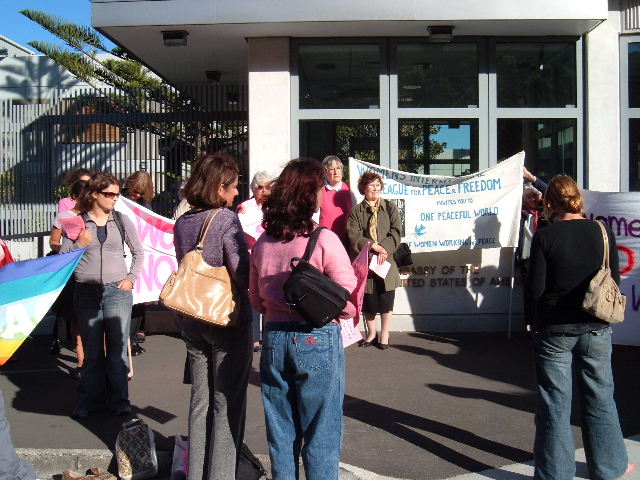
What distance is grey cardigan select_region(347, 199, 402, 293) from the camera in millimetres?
8445

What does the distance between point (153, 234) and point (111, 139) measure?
3.25 m

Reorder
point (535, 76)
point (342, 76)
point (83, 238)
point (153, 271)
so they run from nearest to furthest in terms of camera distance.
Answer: point (83, 238)
point (153, 271)
point (342, 76)
point (535, 76)

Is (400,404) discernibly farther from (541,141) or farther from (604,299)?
(541,141)

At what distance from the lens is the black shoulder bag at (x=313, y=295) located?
151 inches

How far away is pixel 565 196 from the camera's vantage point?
189 inches

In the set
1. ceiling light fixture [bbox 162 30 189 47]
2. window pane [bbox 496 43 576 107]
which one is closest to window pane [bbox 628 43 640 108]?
window pane [bbox 496 43 576 107]

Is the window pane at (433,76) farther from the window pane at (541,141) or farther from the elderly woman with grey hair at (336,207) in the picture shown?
the elderly woman with grey hair at (336,207)

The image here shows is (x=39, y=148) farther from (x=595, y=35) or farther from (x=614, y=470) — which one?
(x=614, y=470)

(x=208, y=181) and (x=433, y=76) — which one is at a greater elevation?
(x=433, y=76)

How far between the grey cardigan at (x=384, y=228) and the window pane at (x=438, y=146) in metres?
1.31

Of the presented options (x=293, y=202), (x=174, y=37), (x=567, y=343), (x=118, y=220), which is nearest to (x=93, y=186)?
(x=118, y=220)

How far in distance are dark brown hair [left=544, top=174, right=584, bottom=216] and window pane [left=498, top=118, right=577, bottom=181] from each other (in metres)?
4.89

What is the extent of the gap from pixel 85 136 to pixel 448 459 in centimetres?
741

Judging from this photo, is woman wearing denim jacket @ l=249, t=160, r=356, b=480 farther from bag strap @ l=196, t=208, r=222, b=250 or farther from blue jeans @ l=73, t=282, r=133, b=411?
blue jeans @ l=73, t=282, r=133, b=411
